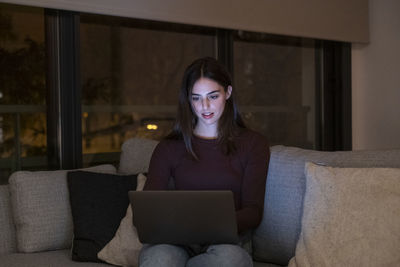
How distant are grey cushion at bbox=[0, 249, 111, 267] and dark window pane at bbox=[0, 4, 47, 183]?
0.84 m

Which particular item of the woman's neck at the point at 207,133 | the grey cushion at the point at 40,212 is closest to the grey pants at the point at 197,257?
the woman's neck at the point at 207,133

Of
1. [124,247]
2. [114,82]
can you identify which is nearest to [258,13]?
[114,82]

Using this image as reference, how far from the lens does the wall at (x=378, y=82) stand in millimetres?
4125

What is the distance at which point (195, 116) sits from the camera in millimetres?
2314

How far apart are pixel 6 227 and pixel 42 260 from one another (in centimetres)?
30

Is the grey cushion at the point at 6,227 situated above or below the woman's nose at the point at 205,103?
below

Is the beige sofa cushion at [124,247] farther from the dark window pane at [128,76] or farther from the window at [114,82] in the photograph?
the dark window pane at [128,76]

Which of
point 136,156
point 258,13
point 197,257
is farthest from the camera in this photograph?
point 258,13

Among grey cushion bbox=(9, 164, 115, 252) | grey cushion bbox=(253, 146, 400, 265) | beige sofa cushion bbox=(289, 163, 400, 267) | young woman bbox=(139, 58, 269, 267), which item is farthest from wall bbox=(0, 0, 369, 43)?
beige sofa cushion bbox=(289, 163, 400, 267)

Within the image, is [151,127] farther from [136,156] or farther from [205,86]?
[205,86]

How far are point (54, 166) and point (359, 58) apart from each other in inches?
99.7

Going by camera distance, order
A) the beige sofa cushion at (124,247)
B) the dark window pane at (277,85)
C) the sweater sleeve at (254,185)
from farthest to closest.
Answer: the dark window pane at (277,85)
the beige sofa cushion at (124,247)
the sweater sleeve at (254,185)

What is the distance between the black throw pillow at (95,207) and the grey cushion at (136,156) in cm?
18

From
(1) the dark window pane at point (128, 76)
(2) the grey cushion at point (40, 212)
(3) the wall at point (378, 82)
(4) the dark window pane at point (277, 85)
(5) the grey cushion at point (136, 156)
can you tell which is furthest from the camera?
(3) the wall at point (378, 82)
